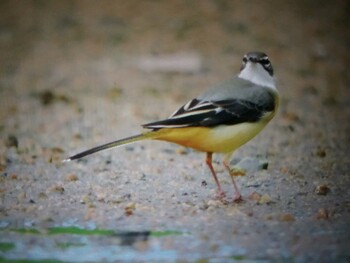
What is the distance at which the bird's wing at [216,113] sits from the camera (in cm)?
711

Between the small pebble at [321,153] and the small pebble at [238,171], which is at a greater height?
the small pebble at [321,153]

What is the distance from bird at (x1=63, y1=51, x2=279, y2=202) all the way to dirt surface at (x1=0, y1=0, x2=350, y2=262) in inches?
17.0

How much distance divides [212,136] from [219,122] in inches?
4.8

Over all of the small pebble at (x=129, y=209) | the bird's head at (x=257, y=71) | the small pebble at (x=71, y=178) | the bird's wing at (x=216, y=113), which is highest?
the bird's head at (x=257, y=71)

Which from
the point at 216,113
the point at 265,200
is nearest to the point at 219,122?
the point at 216,113

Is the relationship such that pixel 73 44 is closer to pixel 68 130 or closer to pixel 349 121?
pixel 68 130

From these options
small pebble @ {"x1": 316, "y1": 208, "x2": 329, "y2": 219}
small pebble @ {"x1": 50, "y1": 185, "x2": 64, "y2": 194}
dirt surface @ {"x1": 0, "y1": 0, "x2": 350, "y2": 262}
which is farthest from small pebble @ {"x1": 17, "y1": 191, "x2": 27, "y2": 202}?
small pebble @ {"x1": 316, "y1": 208, "x2": 329, "y2": 219}

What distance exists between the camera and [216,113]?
7312mm

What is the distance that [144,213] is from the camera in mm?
6918

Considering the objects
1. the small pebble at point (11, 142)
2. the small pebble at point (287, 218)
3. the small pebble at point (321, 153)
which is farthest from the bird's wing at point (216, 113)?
the small pebble at point (11, 142)

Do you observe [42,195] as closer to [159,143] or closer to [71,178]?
[71,178]

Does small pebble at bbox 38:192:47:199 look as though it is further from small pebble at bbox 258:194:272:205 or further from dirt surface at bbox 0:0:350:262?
small pebble at bbox 258:194:272:205

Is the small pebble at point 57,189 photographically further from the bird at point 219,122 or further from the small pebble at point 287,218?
the small pebble at point 287,218

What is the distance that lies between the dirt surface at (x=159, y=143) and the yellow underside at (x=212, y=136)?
16.6 inches
